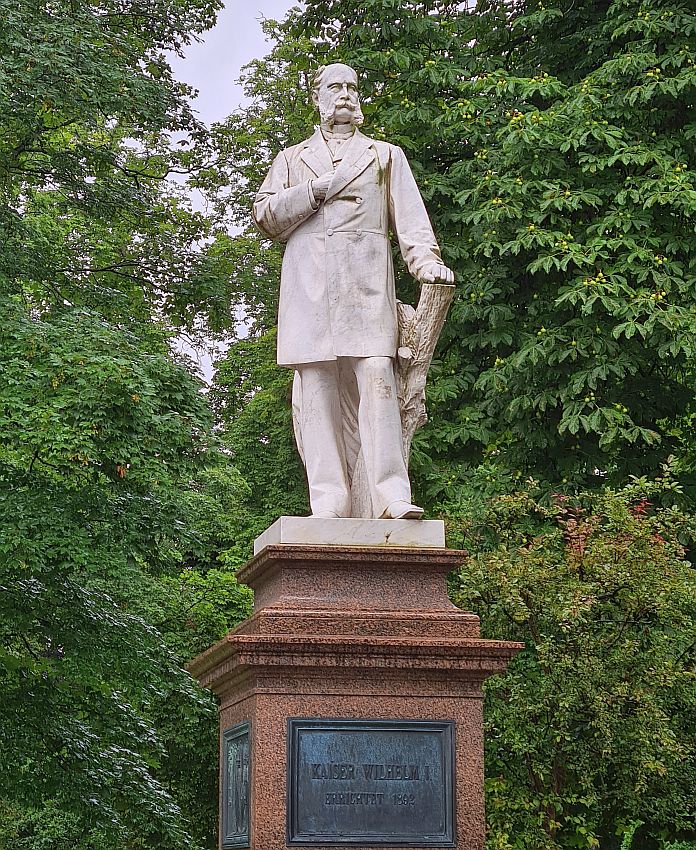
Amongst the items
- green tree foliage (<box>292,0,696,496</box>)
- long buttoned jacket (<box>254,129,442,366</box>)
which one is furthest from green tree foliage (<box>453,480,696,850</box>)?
long buttoned jacket (<box>254,129,442,366</box>)

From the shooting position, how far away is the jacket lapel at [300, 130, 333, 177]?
8.07 metres

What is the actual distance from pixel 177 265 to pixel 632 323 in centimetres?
674

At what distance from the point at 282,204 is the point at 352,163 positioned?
446mm

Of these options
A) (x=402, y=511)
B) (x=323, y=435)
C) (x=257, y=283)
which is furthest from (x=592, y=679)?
(x=257, y=283)

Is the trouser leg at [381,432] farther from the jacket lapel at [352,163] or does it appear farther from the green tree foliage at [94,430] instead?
the green tree foliage at [94,430]

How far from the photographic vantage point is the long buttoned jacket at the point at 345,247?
308 inches

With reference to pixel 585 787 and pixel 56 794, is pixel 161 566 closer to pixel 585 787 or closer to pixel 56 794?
pixel 56 794

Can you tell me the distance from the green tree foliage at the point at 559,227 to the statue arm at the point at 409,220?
251 inches

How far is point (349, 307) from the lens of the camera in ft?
25.7

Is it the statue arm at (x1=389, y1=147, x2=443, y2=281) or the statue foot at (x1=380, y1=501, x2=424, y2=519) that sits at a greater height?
the statue arm at (x1=389, y1=147, x2=443, y2=281)

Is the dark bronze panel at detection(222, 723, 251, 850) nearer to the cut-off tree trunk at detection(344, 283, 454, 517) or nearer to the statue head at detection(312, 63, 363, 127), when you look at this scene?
the cut-off tree trunk at detection(344, 283, 454, 517)

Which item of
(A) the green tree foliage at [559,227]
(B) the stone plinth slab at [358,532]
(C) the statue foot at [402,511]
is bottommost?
(B) the stone plinth slab at [358,532]

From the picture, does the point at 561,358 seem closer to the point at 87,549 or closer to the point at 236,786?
the point at 87,549

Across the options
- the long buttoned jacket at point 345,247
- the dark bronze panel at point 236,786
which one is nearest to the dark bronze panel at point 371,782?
the dark bronze panel at point 236,786
